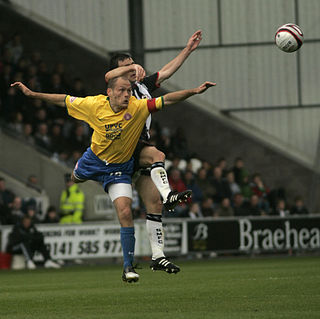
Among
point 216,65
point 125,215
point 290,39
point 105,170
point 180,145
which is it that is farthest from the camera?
point 216,65

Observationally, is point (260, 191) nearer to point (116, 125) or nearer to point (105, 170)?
point (105, 170)

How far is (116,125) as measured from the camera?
9.00 meters

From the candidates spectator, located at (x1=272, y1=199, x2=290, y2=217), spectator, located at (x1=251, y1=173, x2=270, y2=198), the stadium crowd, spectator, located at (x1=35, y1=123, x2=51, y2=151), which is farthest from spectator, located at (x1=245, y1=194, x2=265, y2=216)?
spectator, located at (x1=35, y1=123, x2=51, y2=151)

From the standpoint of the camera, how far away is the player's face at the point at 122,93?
8.96 m

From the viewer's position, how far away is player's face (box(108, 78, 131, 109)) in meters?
8.96

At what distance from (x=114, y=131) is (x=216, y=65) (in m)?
15.2

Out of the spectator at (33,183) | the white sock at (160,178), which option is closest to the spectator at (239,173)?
the spectator at (33,183)

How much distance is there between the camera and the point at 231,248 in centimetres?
1980

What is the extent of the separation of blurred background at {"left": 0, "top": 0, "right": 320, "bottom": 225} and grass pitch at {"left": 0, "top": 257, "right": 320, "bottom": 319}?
9.62 metres

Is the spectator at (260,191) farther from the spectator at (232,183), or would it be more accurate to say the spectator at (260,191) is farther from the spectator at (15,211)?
the spectator at (15,211)

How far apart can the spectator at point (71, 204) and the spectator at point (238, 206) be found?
364cm

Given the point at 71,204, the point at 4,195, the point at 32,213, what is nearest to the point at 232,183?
the point at 71,204

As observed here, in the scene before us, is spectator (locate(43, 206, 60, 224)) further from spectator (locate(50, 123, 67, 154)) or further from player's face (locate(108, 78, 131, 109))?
player's face (locate(108, 78, 131, 109))

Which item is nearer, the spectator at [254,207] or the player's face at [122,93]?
the player's face at [122,93]
